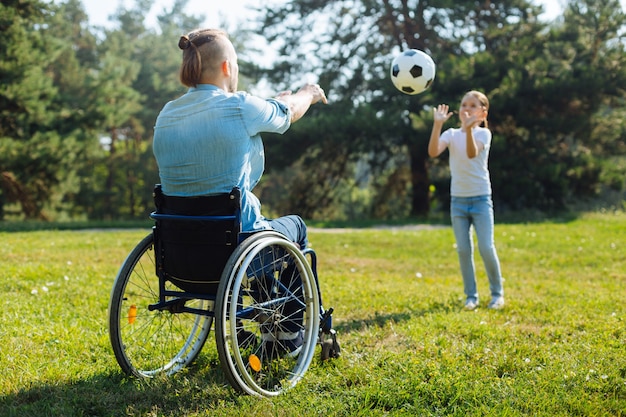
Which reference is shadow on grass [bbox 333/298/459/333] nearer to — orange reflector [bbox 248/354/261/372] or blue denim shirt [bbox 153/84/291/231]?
orange reflector [bbox 248/354/261/372]

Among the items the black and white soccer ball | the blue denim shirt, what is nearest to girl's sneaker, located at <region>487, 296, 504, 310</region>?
the black and white soccer ball

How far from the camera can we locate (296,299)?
331 centimetres

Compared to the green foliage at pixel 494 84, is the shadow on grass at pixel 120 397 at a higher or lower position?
lower

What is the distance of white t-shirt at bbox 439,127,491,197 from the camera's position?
204 inches

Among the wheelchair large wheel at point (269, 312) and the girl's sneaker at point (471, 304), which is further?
the girl's sneaker at point (471, 304)

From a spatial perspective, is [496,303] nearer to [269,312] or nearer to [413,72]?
[413,72]

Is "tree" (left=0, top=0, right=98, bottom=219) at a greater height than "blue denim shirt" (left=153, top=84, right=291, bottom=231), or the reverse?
"tree" (left=0, top=0, right=98, bottom=219)

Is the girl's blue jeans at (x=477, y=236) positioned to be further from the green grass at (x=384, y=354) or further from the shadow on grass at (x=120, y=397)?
the shadow on grass at (x=120, y=397)

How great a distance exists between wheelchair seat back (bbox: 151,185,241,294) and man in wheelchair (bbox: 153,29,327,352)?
53mm

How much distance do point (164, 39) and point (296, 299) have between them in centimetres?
3541

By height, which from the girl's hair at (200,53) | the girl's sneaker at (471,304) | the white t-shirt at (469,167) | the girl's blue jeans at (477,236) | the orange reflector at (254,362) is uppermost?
the girl's hair at (200,53)

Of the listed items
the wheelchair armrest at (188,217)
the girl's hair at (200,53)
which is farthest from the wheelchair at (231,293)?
the girl's hair at (200,53)

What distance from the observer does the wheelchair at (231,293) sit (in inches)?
112

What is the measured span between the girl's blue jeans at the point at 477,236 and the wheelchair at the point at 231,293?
6.85 ft
